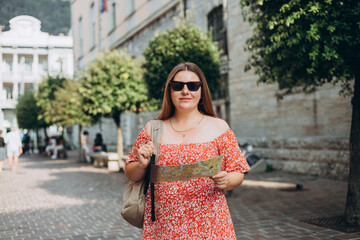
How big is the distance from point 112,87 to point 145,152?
41.9ft

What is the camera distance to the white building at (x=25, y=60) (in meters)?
57.8

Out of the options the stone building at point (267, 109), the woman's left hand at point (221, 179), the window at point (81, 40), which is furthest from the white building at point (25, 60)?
the woman's left hand at point (221, 179)

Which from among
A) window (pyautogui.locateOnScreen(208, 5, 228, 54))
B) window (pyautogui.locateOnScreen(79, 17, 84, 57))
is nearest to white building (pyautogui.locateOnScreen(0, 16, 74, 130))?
window (pyautogui.locateOnScreen(79, 17, 84, 57))

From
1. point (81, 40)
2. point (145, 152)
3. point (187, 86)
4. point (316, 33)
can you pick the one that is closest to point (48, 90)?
point (81, 40)

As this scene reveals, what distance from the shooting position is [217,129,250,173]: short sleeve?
257 centimetres

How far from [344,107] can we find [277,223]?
5.88m

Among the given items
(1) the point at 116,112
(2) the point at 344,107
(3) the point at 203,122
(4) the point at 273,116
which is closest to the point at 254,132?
(4) the point at 273,116

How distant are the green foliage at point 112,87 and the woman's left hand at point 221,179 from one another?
40.4 ft

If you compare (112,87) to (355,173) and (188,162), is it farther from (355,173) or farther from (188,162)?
(188,162)

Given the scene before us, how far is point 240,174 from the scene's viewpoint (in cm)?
258

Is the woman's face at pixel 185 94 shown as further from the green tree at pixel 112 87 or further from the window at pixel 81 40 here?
the window at pixel 81 40

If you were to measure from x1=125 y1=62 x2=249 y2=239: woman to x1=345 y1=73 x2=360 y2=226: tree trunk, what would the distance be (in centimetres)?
411

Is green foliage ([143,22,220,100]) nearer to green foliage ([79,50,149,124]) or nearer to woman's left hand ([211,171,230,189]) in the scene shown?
green foliage ([79,50,149,124])

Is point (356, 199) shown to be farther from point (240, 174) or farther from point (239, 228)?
point (240, 174)
